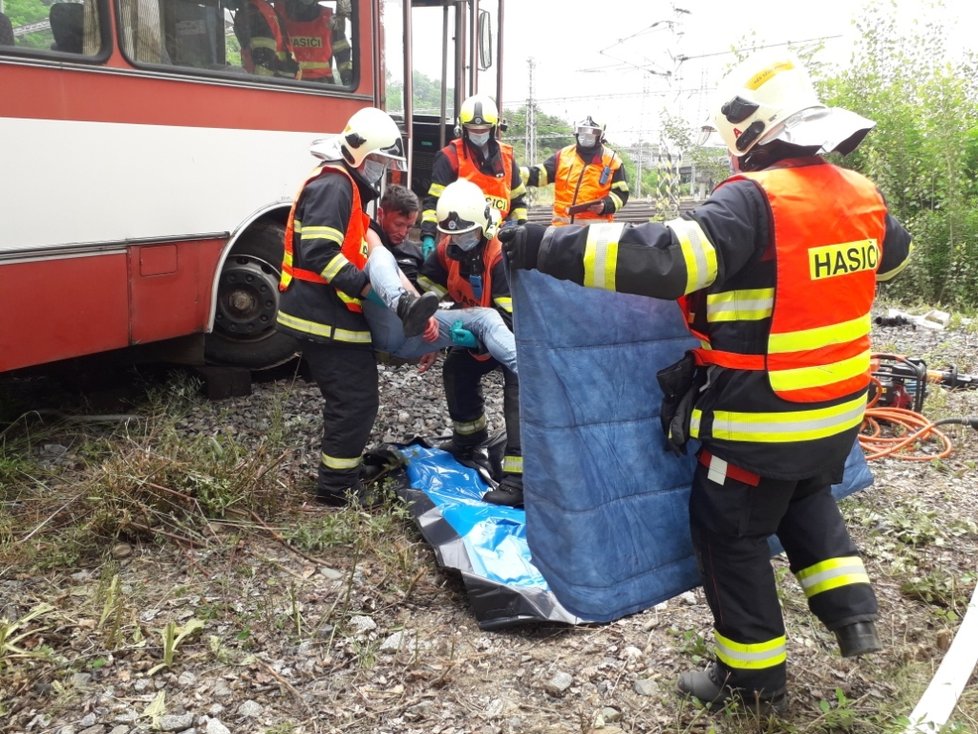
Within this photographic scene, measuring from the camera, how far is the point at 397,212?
457cm

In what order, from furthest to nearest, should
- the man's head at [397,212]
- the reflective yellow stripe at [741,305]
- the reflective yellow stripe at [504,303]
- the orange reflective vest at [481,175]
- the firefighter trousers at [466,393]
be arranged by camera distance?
the orange reflective vest at [481,175] < the man's head at [397,212] < the firefighter trousers at [466,393] < the reflective yellow stripe at [504,303] < the reflective yellow stripe at [741,305]

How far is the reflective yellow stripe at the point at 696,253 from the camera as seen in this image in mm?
2041

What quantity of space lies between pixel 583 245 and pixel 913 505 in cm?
267

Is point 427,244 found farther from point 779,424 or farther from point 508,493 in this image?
point 779,424

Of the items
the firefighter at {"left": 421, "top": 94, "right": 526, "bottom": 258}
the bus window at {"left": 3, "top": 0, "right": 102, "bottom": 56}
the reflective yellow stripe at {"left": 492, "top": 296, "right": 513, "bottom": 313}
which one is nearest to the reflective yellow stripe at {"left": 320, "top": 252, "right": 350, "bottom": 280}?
the reflective yellow stripe at {"left": 492, "top": 296, "right": 513, "bottom": 313}

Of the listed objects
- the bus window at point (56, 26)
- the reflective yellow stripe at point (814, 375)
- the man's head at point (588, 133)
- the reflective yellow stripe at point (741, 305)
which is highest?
the bus window at point (56, 26)

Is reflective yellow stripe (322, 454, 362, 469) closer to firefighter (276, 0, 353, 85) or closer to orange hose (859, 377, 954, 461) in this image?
firefighter (276, 0, 353, 85)

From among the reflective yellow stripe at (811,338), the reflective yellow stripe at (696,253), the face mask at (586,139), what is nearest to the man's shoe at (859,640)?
the reflective yellow stripe at (811,338)

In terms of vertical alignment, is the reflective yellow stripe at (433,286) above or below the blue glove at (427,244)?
below

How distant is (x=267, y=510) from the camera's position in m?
3.65

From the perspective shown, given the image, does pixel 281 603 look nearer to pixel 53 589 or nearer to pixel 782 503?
pixel 53 589

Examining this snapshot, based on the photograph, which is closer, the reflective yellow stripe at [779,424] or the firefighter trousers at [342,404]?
the reflective yellow stripe at [779,424]

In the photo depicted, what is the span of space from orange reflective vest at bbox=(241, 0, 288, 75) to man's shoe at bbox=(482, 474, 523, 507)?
2788mm

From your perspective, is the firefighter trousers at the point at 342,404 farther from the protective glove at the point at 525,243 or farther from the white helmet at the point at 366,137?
the protective glove at the point at 525,243
